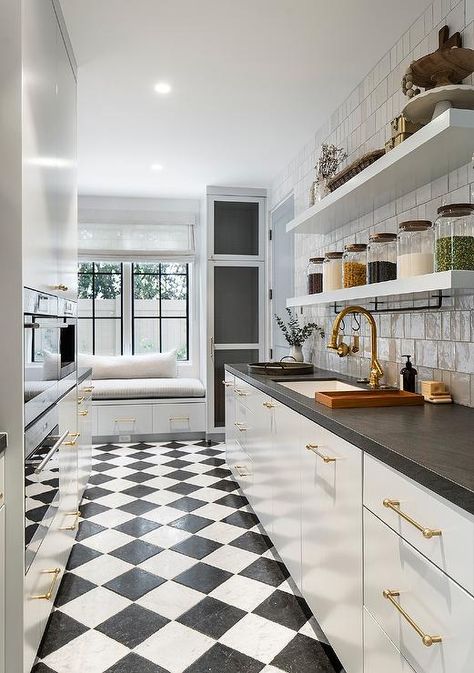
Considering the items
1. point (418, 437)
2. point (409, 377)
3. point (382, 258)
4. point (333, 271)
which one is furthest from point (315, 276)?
point (418, 437)

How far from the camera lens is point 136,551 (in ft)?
8.61

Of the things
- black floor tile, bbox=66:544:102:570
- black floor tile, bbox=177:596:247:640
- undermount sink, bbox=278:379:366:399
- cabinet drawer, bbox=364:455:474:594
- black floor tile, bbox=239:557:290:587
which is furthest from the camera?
undermount sink, bbox=278:379:366:399

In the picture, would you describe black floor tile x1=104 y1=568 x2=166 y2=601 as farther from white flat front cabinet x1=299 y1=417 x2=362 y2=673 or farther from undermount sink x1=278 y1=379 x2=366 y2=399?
undermount sink x1=278 y1=379 x2=366 y2=399

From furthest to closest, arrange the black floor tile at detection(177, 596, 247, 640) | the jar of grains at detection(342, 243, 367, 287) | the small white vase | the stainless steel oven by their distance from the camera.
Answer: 1. the small white vase
2. the jar of grains at detection(342, 243, 367, 287)
3. the black floor tile at detection(177, 596, 247, 640)
4. the stainless steel oven

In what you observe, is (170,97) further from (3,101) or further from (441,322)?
(441,322)

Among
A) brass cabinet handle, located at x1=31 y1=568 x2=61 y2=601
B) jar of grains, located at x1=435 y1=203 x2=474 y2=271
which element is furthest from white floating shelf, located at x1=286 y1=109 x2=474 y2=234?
brass cabinet handle, located at x1=31 y1=568 x2=61 y2=601

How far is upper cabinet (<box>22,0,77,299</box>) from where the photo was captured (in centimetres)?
162

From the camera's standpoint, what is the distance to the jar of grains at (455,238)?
165cm

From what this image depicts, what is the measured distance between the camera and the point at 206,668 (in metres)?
1.73

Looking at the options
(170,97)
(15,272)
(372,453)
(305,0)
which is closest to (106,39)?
(170,97)

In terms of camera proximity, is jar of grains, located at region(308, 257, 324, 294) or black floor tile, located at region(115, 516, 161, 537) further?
jar of grains, located at region(308, 257, 324, 294)

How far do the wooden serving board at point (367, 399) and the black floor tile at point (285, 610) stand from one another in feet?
2.78

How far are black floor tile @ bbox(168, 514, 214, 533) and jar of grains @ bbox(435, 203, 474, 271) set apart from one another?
198cm

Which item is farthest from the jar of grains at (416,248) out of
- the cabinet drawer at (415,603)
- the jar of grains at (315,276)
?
the jar of grains at (315,276)
